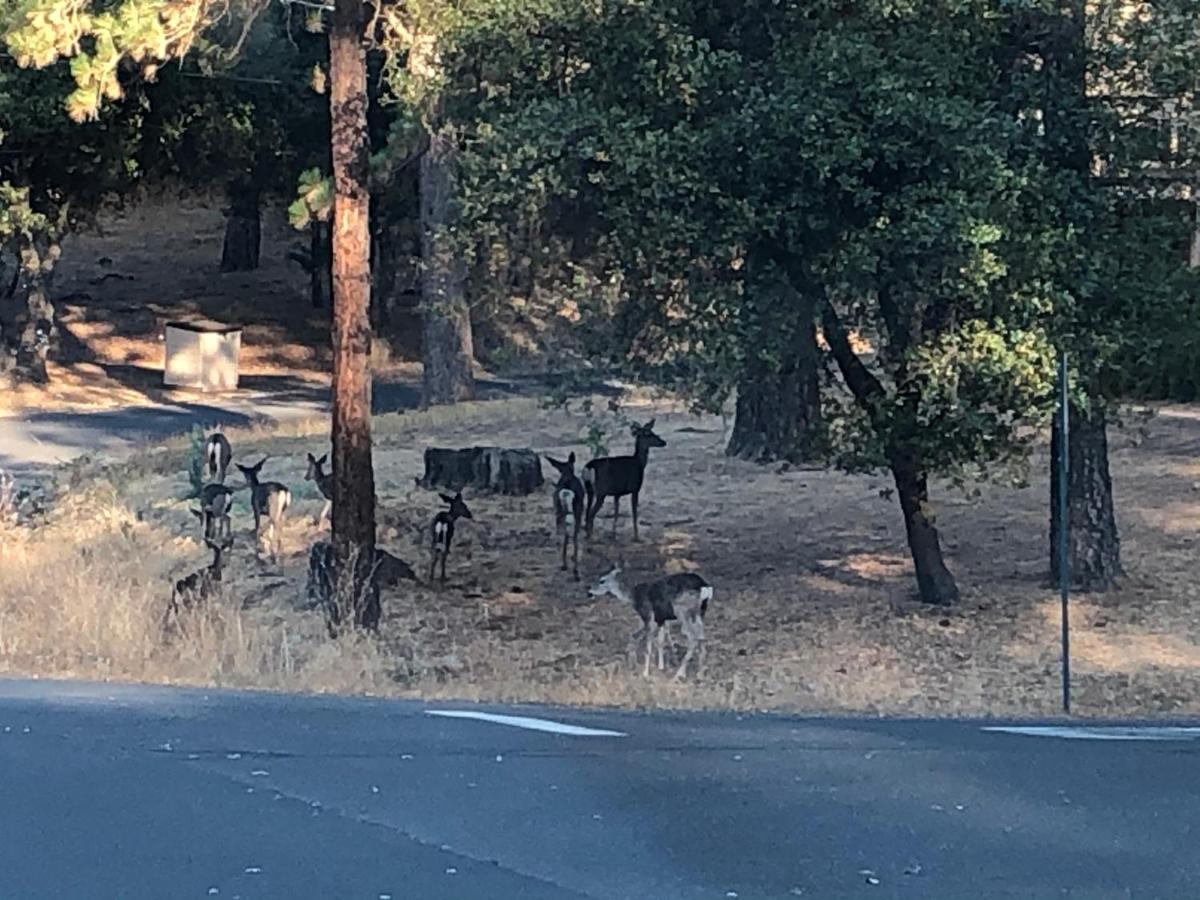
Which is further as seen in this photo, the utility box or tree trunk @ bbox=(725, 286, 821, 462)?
the utility box

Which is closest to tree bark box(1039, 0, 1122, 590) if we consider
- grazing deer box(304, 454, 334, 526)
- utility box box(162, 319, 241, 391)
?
grazing deer box(304, 454, 334, 526)

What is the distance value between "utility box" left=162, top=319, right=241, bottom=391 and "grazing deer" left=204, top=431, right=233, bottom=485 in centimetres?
1809

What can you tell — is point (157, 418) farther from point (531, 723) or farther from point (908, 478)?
point (531, 723)

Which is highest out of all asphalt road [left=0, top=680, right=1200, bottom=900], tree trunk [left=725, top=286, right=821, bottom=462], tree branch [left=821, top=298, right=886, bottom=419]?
tree branch [left=821, top=298, right=886, bottom=419]

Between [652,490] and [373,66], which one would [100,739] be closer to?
[652,490]

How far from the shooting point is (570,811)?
24.4 ft

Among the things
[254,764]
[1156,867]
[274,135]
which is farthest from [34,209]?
[1156,867]

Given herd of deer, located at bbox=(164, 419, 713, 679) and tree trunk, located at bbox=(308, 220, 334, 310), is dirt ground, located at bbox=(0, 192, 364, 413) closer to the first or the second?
tree trunk, located at bbox=(308, 220, 334, 310)

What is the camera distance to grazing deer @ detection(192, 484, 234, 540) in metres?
19.4

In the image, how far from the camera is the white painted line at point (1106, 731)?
33.7ft

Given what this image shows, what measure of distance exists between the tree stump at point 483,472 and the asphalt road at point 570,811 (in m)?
12.0

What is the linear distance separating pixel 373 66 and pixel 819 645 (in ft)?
68.3

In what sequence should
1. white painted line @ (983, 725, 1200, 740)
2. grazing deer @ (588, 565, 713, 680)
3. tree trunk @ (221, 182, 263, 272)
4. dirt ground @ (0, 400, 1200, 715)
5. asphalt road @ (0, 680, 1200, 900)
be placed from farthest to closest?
tree trunk @ (221, 182, 263, 272) → grazing deer @ (588, 565, 713, 680) → dirt ground @ (0, 400, 1200, 715) → white painted line @ (983, 725, 1200, 740) → asphalt road @ (0, 680, 1200, 900)

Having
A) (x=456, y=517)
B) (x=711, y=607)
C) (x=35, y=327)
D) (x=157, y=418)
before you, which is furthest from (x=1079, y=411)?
(x=35, y=327)
